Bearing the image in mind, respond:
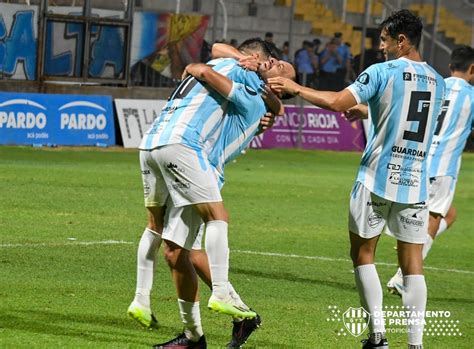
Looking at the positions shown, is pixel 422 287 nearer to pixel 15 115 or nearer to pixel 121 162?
pixel 121 162

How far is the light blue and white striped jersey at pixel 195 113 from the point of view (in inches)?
321

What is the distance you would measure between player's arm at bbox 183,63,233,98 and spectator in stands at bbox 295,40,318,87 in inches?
970

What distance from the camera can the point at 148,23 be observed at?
3041 centimetres

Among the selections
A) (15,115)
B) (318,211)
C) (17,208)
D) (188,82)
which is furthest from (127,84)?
(188,82)

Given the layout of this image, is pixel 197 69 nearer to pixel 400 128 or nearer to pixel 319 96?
pixel 319 96

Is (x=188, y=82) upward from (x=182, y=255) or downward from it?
upward

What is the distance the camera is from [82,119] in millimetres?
26812

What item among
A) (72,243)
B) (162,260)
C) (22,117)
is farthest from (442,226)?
(22,117)

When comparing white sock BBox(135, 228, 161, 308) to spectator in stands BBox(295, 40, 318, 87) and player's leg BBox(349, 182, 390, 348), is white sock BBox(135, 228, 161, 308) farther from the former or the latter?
spectator in stands BBox(295, 40, 318, 87)

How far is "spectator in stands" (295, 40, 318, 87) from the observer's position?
32.8 m

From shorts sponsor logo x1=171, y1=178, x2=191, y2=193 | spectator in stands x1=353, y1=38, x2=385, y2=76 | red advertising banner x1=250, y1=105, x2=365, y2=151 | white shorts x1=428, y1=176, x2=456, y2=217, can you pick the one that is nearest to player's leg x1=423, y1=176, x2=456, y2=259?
white shorts x1=428, y1=176, x2=456, y2=217

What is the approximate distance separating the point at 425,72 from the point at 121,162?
16286 mm

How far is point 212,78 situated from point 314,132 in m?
24.2

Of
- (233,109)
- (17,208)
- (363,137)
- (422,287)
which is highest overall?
(233,109)
